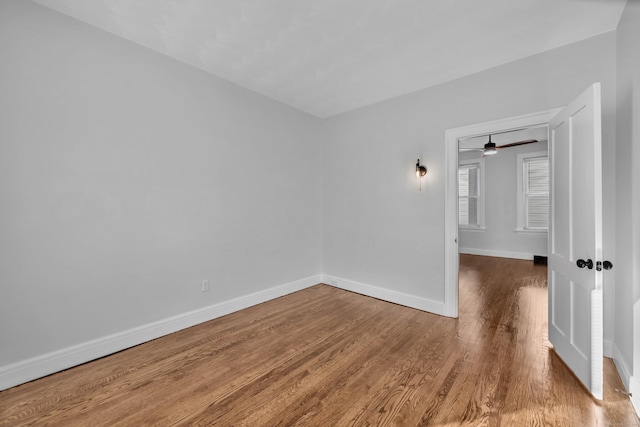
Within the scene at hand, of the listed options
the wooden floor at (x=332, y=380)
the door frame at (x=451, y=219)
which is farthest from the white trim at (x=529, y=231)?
the door frame at (x=451, y=219)

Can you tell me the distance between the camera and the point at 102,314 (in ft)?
8.15

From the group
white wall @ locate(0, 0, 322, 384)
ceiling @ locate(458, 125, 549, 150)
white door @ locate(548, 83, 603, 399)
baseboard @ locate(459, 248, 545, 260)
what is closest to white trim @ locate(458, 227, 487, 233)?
baseboard @ locate(459, 248, 545, 260)

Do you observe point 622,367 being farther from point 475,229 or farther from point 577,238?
point 475,229

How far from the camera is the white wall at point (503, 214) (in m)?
6.67

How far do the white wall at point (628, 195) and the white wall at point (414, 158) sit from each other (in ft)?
0.44

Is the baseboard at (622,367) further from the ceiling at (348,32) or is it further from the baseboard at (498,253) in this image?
the baseboard at (498,253)

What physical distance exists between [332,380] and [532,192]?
715cm

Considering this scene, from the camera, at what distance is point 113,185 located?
8.33ft

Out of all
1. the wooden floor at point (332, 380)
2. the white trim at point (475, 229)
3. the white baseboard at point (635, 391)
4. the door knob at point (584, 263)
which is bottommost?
the wooden floor at point (332, 380)

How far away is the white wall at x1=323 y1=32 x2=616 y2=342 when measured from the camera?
2500 mm

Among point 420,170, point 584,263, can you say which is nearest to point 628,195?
point 584,263

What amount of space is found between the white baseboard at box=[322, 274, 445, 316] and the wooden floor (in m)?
0.22

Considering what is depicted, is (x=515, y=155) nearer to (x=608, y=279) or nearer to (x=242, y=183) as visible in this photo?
(x=608, y=279)

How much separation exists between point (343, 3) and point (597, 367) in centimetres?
318
